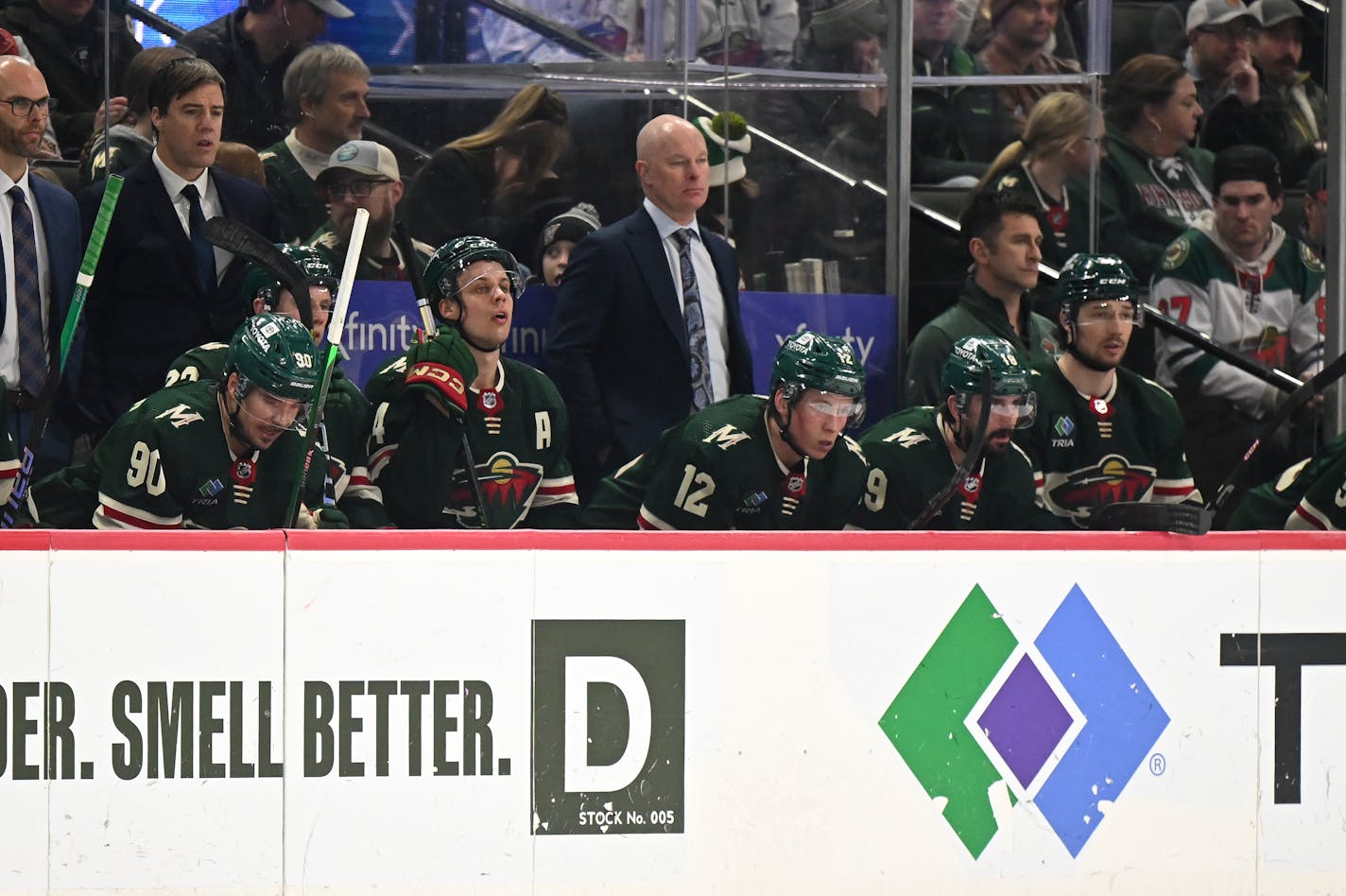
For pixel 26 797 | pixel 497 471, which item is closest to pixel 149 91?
pixel 497 471

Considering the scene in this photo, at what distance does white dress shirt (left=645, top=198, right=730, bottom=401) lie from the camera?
18.2ft

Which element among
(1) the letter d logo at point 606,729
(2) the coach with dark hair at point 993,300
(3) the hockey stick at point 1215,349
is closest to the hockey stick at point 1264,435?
(2) the coach with dark hair at point 993,300

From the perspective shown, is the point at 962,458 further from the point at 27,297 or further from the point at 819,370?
the point at 27,297

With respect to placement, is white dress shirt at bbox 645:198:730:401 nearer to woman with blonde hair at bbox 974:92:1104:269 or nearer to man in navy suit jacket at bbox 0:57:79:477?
woman with blonde hair at bbox 974:92:1104:269

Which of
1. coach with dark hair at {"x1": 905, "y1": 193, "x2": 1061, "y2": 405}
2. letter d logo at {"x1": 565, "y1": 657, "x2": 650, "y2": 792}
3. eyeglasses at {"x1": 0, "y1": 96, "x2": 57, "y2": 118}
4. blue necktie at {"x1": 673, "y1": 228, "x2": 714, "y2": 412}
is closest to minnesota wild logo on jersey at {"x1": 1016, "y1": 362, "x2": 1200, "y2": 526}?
coach with dark hair at {"x1": 905, "y1": 193, "x2": 1061, "y2": 405}

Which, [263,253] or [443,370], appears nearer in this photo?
[263,253]

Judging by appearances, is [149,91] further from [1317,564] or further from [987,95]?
[1317,564]

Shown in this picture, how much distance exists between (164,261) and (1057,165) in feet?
10.0

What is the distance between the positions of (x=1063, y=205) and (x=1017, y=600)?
8.94 feet

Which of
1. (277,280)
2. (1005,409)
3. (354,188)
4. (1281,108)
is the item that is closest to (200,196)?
(277,280)

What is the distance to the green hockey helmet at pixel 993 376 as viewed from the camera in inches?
202

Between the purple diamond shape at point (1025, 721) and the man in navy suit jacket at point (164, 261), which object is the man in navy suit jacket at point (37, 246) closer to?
the man in navy suit jacket at point (164, 261)

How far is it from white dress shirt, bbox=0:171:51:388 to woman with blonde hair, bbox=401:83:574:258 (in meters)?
1.14

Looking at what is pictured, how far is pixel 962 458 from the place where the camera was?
5.22 meters
